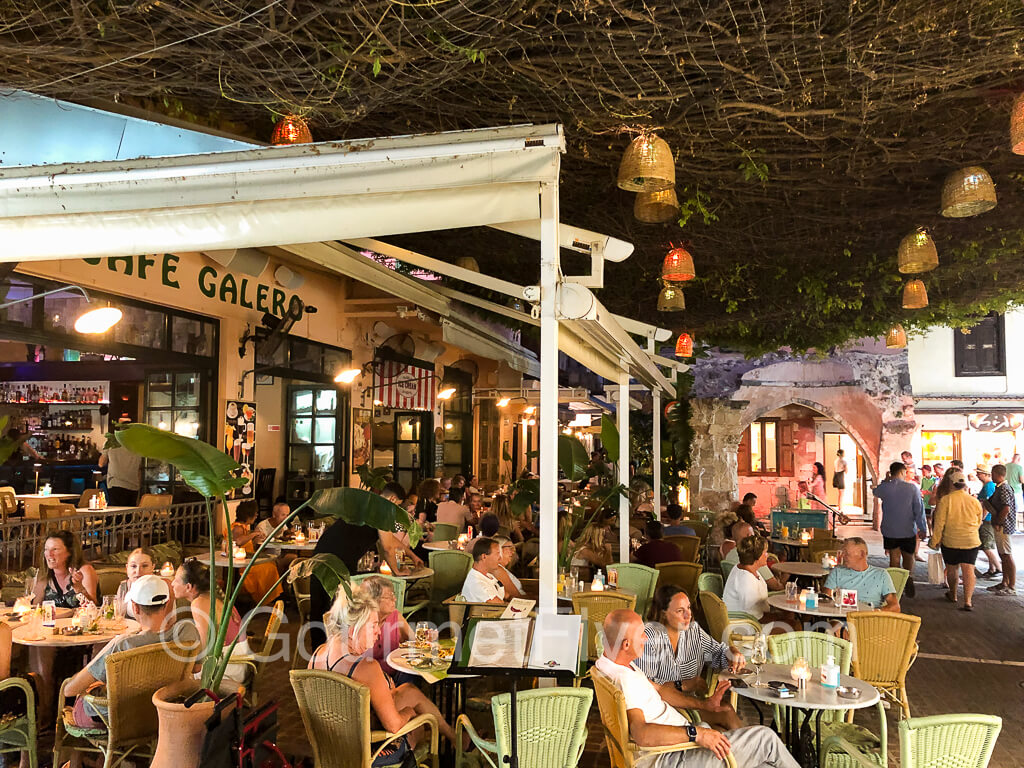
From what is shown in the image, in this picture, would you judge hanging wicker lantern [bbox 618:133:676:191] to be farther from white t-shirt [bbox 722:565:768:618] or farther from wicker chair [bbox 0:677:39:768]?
wicker chair [bbox 0:677:39:768]

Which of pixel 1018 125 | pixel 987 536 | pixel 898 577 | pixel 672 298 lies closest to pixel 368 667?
pixel 1018 125

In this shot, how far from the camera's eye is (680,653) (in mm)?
4953

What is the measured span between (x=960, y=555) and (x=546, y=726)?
8.92 meters

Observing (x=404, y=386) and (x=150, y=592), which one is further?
(x=404, y=386)

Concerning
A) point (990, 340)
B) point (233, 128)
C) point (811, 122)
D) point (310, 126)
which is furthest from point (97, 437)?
point (990, 340)

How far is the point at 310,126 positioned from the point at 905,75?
344cm

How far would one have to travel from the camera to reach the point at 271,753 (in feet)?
13.0

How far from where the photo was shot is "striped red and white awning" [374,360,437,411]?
14.2 m

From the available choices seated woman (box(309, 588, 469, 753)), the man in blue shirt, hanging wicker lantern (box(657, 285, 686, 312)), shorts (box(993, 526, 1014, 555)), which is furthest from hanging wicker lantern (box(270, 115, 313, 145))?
shorts (box(993, 526, 1014, 555))

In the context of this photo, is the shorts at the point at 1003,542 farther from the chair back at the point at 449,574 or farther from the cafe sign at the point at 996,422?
the cafe sign at the point at 996,422

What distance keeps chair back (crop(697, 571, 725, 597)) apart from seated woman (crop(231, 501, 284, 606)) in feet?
13.8

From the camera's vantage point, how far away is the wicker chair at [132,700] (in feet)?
12.9

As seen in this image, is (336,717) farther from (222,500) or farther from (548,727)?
(222,500)

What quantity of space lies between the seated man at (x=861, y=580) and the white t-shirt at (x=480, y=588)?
2.94 m
